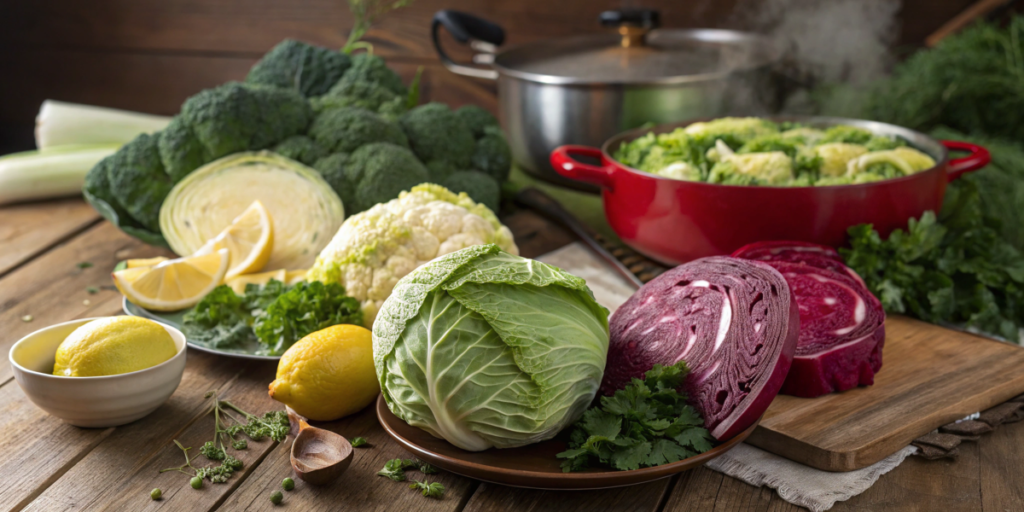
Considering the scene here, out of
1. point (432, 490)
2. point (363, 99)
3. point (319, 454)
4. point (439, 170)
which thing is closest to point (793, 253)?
point (432, 490)

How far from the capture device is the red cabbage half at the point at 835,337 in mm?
1346

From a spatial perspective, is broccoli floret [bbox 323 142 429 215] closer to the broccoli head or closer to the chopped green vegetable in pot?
the broccoli head

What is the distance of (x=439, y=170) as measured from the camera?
241cm

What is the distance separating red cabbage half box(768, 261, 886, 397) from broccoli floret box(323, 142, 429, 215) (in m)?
1.14

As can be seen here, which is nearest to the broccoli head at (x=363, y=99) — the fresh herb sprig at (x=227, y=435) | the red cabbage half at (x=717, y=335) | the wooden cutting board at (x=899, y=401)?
the fresh herb sprig at (x=227, y=435)

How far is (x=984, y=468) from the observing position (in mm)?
1229

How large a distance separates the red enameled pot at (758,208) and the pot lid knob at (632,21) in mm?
762

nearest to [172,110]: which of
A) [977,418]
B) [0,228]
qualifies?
[0,228]

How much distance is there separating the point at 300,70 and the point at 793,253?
179 cm

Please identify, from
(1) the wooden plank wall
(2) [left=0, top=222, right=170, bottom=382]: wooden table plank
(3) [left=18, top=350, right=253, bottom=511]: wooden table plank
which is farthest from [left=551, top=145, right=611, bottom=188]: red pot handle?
(1) the wooden plank wall

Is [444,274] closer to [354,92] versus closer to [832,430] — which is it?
[832,430]

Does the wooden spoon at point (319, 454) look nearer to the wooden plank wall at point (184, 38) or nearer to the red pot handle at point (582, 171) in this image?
the red pot handle at point (582, 171)

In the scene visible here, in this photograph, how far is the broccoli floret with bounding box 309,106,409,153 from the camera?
89.3 inches

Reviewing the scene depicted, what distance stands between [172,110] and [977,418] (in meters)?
4.09
